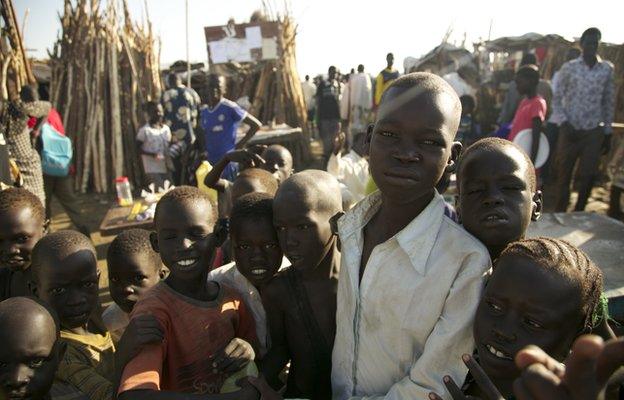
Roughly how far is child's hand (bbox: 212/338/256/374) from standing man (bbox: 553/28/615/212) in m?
5.88

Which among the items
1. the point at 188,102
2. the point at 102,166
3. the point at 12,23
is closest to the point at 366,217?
the point at 188,102

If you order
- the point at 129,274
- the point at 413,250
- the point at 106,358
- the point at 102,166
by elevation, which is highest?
the point at 413,250

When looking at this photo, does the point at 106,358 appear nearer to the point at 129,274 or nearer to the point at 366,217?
the point at 129,274

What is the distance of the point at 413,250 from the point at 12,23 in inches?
306

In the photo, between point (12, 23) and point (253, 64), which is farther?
point (253, 64)

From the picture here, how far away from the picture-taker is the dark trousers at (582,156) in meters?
5.93

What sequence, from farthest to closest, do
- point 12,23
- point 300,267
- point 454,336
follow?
point 12,23 → point 300,267 → point 454,336

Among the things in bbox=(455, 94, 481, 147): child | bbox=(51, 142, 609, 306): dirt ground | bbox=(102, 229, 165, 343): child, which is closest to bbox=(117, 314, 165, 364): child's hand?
bbox=(102, 229, 165, 343): child

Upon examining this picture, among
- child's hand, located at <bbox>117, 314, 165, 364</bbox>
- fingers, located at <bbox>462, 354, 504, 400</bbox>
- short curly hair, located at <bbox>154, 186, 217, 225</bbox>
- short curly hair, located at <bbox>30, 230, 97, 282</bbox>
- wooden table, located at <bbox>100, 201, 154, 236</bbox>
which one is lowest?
wooden table, located at <bbox>100, 201, 154, 236</bbox>

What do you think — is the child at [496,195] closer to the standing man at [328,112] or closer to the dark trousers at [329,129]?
the standing man at [328,112]

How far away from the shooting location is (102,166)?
8.98 m

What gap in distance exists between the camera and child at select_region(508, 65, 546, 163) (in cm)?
477

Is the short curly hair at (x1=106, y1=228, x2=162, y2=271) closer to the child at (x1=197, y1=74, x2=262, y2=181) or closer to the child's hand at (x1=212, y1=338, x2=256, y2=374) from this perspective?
the child's hand at (x1=212, y1=338, x2=256, y2=374)

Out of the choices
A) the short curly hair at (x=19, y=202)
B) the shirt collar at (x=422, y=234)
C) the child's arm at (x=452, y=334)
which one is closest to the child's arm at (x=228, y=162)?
the short curly hair at (x=19, y=202)
